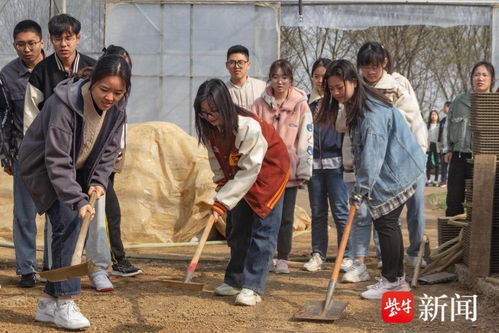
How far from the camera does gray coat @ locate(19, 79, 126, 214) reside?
14.5 feet

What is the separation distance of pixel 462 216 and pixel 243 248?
185 centimetres

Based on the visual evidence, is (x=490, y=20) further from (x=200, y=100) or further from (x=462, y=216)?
(x=200, y=100)

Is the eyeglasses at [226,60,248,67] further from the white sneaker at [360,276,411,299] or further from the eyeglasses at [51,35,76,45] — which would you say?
the white sneaker at [360,276,411,299]

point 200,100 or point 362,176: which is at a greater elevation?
point 200,100

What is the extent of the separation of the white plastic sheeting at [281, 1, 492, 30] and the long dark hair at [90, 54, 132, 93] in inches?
344

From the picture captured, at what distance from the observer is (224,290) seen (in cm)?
552

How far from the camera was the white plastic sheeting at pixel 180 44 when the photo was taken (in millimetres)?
13289

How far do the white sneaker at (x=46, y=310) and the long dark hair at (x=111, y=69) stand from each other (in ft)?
3.93

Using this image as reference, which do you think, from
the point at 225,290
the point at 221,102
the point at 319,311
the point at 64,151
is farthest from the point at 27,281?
the point at 319,311

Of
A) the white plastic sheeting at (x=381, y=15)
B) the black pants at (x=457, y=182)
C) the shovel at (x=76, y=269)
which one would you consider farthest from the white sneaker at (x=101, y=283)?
the white plastic sheeting at (x=381, y=15)

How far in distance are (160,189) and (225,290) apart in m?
3.35

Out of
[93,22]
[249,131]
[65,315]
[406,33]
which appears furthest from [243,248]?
[406,33]

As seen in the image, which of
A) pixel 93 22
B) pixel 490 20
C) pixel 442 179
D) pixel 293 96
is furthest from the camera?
pixel 442 179

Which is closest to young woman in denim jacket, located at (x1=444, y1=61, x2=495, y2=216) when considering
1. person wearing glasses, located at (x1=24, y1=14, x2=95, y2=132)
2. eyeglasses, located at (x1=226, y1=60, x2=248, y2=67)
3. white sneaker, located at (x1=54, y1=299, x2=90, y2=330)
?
eyeglasses, located at (x1=226, y1=60, x2=248, y2=67)
